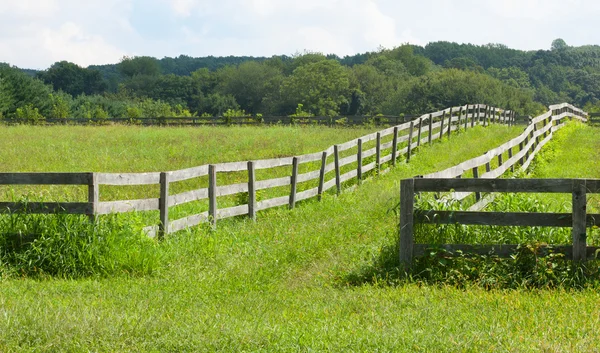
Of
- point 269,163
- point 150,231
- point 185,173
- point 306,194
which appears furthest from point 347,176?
point 150,231

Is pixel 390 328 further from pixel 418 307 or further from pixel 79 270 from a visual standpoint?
pixel 79 270

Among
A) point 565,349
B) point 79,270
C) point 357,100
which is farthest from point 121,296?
point 357,100

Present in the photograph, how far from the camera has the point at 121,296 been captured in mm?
7805

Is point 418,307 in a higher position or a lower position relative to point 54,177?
lower

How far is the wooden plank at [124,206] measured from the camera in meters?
9.65

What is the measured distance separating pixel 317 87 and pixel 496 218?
10464 centimetres

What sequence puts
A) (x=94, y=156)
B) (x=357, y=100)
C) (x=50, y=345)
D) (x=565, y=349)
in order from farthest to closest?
1. (x=357, y=100)
2. (x=94, y=156)
3. (x=50, y=345)
4. (x=565, y=349)

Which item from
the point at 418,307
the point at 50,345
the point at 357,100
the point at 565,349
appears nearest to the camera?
the point at 565,349

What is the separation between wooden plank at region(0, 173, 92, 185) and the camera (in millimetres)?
9602

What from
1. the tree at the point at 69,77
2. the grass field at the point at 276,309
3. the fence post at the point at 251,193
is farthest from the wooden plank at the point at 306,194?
the tree at the point at 69,77

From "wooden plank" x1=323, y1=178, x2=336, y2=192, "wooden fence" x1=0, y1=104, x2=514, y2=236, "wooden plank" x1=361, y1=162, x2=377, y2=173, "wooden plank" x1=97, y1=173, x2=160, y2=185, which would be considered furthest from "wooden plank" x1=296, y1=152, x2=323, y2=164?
"wooden plank" x1=97, y1=173, x2=160, y2=185

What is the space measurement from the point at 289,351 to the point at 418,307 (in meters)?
1.77

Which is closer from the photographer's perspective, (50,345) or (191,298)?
(50,345)

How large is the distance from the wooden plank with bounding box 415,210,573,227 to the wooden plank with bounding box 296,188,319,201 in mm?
7296
